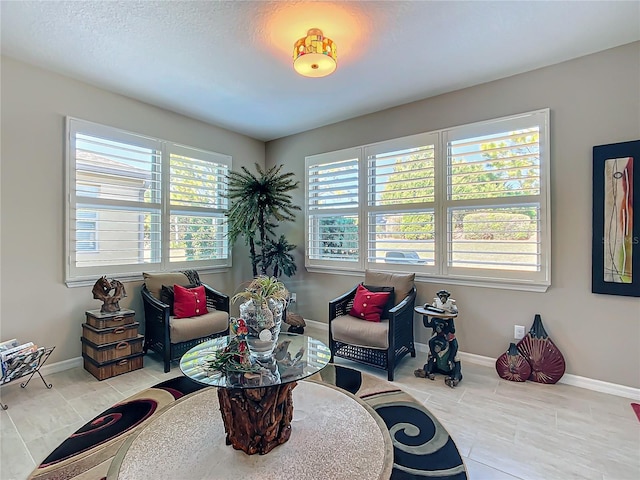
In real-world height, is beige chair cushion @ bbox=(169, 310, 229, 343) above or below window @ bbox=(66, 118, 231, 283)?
below

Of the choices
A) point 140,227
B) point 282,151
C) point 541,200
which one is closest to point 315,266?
point 282,151

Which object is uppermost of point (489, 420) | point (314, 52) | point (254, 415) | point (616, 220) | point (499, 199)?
point (314, 52)

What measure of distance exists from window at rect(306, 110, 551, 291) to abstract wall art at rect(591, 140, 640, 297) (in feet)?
1.13

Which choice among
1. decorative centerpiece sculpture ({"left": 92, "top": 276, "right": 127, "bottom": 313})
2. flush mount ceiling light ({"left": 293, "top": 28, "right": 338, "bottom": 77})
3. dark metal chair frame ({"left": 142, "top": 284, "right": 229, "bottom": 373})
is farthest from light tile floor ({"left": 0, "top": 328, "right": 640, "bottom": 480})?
flush mount ceiling light ({"left": 293, "top": 28, "right": 338, "bottom": 77})

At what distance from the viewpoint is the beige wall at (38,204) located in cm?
278

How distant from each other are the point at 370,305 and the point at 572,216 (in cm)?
195

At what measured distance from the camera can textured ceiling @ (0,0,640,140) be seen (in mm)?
2168

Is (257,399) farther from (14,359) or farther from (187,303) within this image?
(14,359)

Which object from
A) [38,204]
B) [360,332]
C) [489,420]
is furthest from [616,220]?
[38,204]

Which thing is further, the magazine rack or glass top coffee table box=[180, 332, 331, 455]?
the magazine rack

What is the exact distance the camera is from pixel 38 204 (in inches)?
116

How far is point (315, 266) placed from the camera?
4.50 metres

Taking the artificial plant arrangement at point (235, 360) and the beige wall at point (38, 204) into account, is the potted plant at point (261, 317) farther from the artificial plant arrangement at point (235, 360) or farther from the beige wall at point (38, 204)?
the beige wall at point (38, 204)

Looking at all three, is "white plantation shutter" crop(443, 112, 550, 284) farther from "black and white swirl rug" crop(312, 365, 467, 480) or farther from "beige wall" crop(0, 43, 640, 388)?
"black and white swirl rug" crop(312, 365, 467, 480)
